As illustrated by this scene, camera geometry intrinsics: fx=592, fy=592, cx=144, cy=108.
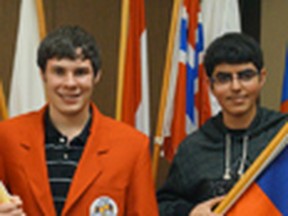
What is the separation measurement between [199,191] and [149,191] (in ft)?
0.88

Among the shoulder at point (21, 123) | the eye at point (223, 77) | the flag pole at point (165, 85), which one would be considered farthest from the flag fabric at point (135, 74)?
the shoulder at point (21, 123)

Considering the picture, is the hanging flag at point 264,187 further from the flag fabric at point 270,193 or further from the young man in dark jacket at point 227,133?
the young man in dark jacket at point 227,133

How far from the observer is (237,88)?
2.24m

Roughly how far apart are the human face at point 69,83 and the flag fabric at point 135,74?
3.99ft

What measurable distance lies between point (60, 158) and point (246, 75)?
0.78 m

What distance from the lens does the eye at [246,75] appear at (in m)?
2.27

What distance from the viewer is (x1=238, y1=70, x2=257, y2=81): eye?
227 cm

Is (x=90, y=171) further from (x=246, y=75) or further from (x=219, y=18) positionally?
A: (x=219, y=18)

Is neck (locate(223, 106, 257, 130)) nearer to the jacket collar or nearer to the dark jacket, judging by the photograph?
the dark jacket

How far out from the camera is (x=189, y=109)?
345 cm

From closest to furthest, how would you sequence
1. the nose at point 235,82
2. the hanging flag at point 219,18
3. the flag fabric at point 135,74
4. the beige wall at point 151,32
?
the nose at point 235,82
the flag fabric at point 135,74
the hanging flag at point 219,18
the beige wall at point 151,32

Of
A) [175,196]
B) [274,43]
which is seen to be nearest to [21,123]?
[175,196]

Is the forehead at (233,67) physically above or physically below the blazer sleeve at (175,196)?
above

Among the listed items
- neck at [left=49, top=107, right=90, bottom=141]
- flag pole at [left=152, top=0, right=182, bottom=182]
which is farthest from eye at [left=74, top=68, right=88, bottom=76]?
flag pole at [left=152, top=0, right=182, bottom=182]
